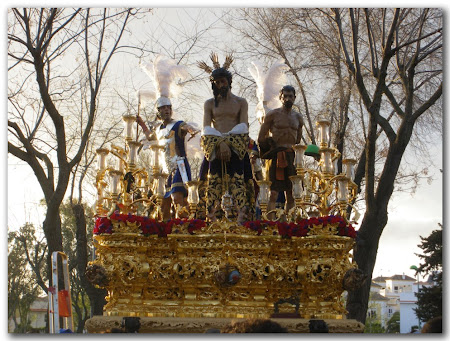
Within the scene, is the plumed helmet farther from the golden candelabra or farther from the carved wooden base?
the carved wooden base

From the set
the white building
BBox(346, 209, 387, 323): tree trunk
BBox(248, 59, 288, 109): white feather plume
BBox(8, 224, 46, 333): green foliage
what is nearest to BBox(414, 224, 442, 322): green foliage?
BBox(346, 209, 387, 323): tree trunk

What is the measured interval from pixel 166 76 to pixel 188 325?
4961mm

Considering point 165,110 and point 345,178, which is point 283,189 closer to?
point 345,178

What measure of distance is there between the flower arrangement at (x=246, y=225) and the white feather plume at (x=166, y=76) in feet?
10.6

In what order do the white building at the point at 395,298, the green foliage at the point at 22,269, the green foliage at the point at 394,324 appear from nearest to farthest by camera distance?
the green foliage at the point at 22,269, the white building at the point at 395,298, the green foliage at the point at 394,324

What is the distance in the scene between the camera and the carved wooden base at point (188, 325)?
7.81 meters

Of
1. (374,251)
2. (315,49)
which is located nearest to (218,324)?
(374,251)

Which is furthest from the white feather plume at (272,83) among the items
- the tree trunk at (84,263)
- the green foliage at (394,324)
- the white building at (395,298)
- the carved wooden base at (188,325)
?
the green foliage at (394,324)

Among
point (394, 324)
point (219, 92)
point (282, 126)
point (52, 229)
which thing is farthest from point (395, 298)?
point (219, 92)

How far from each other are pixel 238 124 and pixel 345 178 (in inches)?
74.6

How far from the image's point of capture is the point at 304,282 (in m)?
8.29

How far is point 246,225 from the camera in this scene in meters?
8.41

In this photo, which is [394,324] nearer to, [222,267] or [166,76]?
[166,76]

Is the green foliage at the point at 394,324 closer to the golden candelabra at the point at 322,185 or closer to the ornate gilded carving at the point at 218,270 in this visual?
the golden candelabra at the point at 322,185
